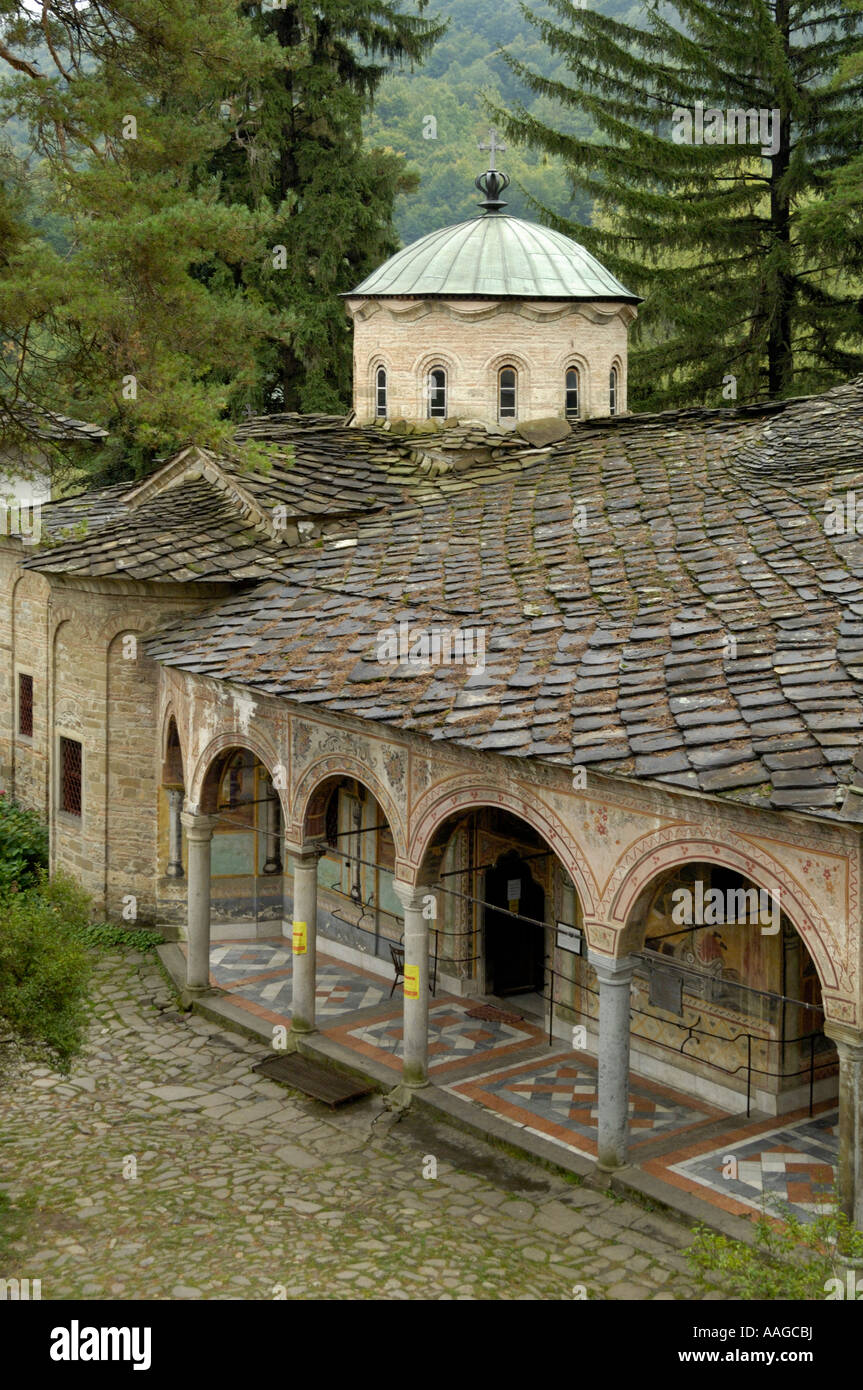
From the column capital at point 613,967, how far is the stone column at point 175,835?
24.8 feet

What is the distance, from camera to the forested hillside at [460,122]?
152 feet

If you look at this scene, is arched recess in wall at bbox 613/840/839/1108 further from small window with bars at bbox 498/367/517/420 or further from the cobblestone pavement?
small window with bars at bbox 498/367/517/420

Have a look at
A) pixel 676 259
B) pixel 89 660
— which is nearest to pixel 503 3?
pixel 676 259

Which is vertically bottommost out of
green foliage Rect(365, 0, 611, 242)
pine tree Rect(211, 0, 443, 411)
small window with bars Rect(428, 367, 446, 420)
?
small window with bars Rect(428, 367, 446, 420)

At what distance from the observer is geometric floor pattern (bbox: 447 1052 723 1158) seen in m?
12.2

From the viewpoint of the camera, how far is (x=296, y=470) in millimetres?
18000

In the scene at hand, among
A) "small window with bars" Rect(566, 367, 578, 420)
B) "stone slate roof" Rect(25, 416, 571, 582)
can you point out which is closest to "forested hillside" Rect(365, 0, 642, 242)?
"small window with bars" Rect(566, 367, 578, 420)

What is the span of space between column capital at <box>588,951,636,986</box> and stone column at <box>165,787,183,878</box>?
757 centimetres

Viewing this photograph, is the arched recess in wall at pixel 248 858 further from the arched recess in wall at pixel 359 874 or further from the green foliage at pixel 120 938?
the green foliage at pixel 120 938

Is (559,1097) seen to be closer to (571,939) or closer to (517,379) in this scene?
(571,939)

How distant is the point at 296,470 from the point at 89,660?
11.4ft

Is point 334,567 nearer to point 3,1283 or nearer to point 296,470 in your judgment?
point 296,470

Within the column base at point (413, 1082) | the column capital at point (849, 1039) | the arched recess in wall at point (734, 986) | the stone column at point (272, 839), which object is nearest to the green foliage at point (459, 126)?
the stone column at point (272, 839)

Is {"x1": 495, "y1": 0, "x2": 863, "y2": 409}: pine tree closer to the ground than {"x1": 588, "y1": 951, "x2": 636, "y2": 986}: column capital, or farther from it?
farther from it
